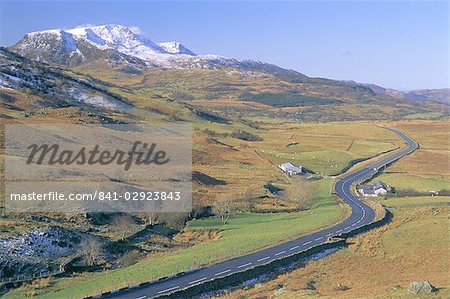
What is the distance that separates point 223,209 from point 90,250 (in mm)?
21340

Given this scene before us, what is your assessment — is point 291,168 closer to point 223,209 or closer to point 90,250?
point 223,209

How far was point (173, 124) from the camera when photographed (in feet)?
455

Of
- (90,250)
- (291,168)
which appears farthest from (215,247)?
(291,168)

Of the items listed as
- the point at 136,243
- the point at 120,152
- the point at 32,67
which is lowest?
the point at 136,243

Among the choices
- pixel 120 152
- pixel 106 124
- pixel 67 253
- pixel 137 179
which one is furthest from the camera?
pixel 106 124

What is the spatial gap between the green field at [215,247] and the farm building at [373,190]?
342 inches

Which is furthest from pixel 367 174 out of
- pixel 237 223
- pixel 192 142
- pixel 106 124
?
pixel 106 124

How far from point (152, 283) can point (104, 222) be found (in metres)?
16.3

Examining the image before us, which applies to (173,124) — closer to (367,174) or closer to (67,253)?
(367,174)

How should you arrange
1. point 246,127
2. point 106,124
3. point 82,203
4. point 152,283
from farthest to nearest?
point 246,127
point 106,124
point 82,203
point 152,283

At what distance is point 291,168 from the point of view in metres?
95.7

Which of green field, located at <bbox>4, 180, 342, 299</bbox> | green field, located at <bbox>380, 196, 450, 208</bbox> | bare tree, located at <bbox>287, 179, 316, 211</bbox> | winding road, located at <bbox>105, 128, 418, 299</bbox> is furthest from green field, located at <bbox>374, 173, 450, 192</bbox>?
green field, located at <bbox>4, 180, 342, 299</bbox>

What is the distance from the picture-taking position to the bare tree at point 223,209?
5956cm

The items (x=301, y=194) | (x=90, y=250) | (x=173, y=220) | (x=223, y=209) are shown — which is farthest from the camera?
(x=301, y=194)
